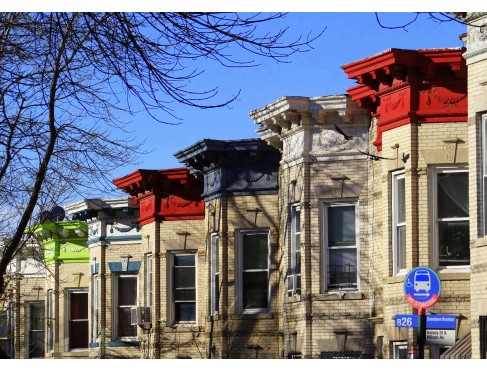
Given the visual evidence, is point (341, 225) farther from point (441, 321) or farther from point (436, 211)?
point (441, 321)

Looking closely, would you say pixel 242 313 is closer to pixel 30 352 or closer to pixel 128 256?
pixel 128 256

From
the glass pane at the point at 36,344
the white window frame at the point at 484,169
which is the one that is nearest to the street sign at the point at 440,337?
the white window frame at the point at 484,169

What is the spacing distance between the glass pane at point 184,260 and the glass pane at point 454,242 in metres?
13.3

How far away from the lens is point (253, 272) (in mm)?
32531

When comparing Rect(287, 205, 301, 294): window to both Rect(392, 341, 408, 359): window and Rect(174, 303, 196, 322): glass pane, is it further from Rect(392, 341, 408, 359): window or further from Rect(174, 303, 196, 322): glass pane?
Rect(174, 303, 196, 322): glass pane

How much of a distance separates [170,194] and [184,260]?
199 cm

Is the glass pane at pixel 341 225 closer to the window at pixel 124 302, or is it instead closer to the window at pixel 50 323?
the window at pixel 124 302

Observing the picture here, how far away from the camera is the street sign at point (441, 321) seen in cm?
1908

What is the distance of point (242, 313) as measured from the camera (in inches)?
1280

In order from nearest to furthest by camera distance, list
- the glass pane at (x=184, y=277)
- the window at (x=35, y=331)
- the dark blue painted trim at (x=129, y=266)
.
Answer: the glass pane at (x=184, y=277), the dark blue painted trim at (x=129, y=266), the window at (x=35, y=331)

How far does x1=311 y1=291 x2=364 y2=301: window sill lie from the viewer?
2777 centimetres

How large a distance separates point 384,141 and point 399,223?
1.74m

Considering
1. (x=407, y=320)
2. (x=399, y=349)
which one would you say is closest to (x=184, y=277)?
(x=399, y=349)

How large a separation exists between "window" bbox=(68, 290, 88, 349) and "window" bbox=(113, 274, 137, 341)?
4.44 metres
